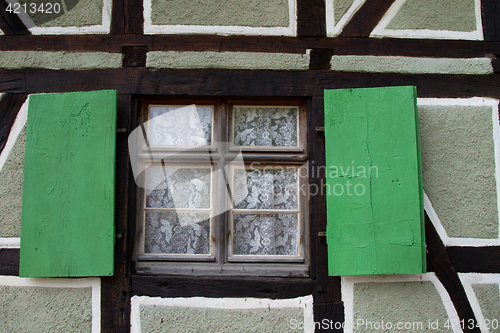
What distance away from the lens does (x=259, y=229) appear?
2.16 metres

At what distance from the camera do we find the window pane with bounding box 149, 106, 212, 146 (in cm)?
221

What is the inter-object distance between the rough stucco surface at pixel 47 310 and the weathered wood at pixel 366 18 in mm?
2321

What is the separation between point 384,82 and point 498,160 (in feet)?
2.80

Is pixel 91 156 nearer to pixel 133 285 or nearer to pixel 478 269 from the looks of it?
pixel 133 285

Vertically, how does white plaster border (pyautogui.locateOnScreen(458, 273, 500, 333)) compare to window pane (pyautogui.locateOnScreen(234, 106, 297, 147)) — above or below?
below

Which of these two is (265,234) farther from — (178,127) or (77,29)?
(77,29)

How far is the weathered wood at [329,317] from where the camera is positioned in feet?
6.40

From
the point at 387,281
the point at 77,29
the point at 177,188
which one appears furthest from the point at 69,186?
the point at 387,281

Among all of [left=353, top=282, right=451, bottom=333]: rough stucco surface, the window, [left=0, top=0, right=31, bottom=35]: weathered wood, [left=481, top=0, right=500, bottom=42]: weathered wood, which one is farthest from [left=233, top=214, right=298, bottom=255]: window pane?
[left=0, top=0, right=31, bottom=35]: weathered wood

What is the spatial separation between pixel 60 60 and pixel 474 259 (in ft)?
9.47

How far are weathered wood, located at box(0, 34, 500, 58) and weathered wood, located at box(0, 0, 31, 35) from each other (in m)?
0.04

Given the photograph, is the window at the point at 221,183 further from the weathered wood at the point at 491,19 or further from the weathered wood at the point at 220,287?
the weathered wood at the point at 491,19

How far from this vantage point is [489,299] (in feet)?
6.47

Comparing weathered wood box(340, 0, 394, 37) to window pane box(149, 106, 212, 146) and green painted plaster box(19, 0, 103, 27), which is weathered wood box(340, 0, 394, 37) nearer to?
window pane box(149, 106, 212, 146)
